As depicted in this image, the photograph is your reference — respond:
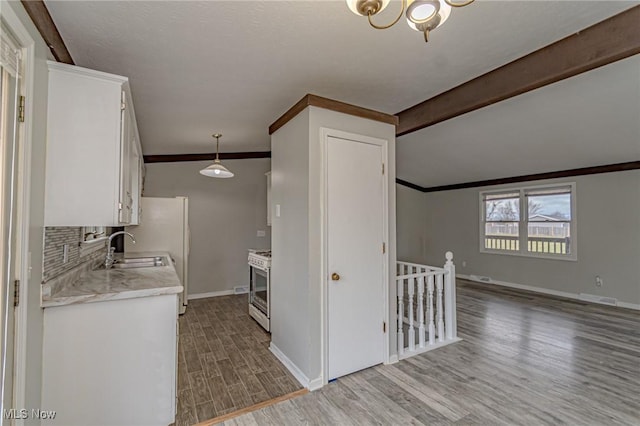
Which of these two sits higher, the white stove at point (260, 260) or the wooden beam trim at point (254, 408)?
the white stove at point (260, 260)

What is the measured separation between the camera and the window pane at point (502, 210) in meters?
6.08

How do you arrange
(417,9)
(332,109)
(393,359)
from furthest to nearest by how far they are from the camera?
(393,359), (332,109), (417,9)

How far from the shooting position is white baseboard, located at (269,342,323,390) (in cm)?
232

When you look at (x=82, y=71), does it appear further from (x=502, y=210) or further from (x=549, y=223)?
(x=502, y=210)

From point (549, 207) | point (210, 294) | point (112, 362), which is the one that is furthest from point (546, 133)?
point (210, 294)

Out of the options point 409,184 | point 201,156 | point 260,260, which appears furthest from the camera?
point 409,184

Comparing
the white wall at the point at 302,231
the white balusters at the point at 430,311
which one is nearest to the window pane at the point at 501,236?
the white balusters at the point at 430,311

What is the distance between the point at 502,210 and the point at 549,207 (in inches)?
33.5

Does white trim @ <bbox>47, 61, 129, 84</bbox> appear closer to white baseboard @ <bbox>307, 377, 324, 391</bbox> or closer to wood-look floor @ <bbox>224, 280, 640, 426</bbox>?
wood-look floor @ <bbox>224, 280, 640, 426</bbox>

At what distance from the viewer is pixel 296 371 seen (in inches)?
99.9

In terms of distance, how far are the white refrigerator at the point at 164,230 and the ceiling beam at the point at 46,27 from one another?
2.66m

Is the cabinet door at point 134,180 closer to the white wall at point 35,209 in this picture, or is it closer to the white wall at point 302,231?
the white wall at point 35,209

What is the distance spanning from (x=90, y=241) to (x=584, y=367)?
181 inches

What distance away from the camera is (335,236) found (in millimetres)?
2479
